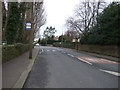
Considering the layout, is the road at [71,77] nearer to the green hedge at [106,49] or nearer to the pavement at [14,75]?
the pavement at [14,75]

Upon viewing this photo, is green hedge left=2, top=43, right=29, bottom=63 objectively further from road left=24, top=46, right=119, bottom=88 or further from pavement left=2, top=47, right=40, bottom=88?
road left=24, top=46, right=119, bottom=88

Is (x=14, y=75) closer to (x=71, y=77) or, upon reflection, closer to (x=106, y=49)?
(x=71, y=77)

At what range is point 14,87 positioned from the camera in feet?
15.9

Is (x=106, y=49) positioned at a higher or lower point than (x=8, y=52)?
lower

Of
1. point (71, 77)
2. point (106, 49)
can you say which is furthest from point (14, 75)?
point (106, 49)

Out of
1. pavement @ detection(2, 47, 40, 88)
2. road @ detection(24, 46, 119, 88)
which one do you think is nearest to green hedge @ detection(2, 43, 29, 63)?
pavement @ detection(2, 47, 40, 88)

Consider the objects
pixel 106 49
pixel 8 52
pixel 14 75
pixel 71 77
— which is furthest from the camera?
pixel 106 49

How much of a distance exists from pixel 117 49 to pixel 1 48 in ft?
51.1

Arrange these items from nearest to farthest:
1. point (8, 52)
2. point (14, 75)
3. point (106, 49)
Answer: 1. point (14, 75)
2. point (8, 52)
3. point (106, 49)

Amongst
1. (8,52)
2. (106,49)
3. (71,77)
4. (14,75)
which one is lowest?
(71,77)

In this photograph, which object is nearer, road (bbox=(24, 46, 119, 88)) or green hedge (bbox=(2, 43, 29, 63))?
road (bbox=(24, 46, 119, 88))

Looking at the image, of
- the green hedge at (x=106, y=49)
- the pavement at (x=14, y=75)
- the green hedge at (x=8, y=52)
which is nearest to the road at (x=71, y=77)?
the pavement at (x=14, y=75)

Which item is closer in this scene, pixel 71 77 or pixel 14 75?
pixel 14 75

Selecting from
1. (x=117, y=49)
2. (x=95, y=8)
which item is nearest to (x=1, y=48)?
(x=117, y=49)
